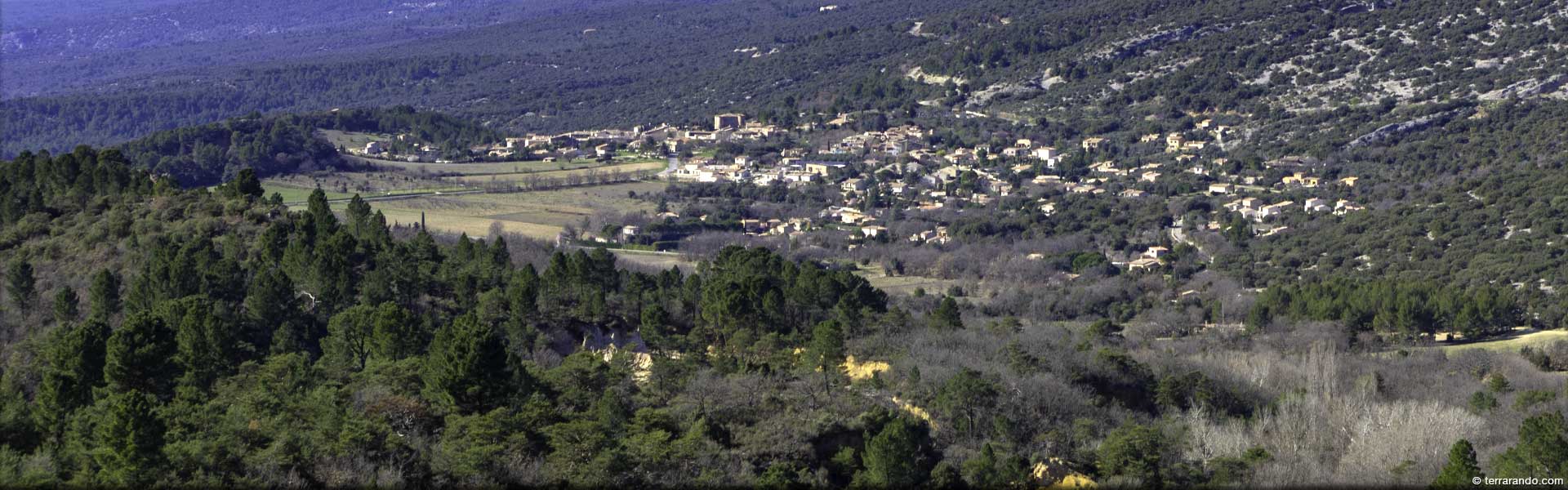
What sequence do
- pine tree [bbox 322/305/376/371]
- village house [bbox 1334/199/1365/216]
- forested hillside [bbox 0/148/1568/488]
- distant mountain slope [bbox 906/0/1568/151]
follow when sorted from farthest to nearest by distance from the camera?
distant mountain slope [bbox 906/0/1568/151]
village house [bbox 1334/199/1365/216]
pine tree [bbox 322/305/376/371]
forested hillside [bbox 0/148/1568/488]

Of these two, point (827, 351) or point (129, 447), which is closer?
point (129, 447)

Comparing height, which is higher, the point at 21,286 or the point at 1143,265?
the point at 21,286

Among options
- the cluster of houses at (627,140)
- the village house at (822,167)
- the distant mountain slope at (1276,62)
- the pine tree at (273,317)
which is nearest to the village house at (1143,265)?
the distant mountain slope at (1276,62)

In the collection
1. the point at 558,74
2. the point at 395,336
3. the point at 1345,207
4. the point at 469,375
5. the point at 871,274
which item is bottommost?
the point at 871,274

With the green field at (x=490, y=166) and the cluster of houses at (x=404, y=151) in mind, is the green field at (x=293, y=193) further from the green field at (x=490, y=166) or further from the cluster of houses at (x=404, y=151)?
the cluster of houses at (x=404, y=151)

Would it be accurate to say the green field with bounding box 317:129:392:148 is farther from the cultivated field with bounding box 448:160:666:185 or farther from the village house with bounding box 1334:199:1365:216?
the village house with bounding box 1334:199:1365:216

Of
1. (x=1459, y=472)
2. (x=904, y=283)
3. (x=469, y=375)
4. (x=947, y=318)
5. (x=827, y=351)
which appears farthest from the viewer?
(x=904, y=283)

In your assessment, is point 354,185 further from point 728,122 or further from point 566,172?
point 728,122

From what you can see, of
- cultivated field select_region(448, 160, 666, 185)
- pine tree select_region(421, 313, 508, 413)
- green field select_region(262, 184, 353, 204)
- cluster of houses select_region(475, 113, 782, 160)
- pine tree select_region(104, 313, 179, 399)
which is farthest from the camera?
cluster of houses select_region(475, 113, 782, 160)

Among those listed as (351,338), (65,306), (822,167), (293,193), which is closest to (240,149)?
(293,193)

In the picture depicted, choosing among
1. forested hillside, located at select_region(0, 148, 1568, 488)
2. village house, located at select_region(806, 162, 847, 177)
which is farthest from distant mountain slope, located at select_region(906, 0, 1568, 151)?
forested hillside, located at select_region(0, 148, 1568, 488)
